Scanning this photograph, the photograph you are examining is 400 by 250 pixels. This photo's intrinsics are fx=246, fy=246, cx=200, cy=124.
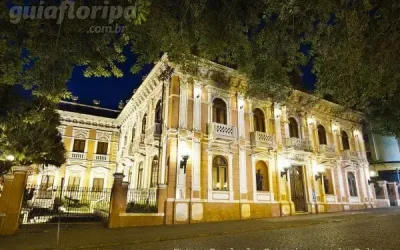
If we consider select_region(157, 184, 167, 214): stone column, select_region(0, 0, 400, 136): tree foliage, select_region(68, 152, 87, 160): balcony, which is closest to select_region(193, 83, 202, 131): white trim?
select_region(157, 184, 167, 214): stone column

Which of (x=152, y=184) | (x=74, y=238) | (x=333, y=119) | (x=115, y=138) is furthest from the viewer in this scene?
(x=115, y=138)

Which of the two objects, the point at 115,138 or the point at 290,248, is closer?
the point at 290,248

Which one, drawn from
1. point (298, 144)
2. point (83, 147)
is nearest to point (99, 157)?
point (83, 147)

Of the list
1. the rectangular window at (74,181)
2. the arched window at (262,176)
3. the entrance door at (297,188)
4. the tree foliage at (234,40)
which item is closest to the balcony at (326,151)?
the entrance door at (297,188)

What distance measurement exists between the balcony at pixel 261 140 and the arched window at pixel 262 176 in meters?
1.30

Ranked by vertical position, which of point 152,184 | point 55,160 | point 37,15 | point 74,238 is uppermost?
point 37,15

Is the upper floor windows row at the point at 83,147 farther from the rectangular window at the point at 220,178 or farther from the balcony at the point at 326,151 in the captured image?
the balcony at the point at 326,151

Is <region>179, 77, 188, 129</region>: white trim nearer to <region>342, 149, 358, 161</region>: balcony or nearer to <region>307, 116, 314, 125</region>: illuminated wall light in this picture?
<region>307, 116, 314, 125</region>: illuminated wall light

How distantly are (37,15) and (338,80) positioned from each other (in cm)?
804

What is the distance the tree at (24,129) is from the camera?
36.4 ft

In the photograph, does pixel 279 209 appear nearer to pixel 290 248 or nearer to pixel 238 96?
pixel 238 96

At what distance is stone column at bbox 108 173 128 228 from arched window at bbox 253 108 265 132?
9.49 meters

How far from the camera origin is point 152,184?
14898 mm

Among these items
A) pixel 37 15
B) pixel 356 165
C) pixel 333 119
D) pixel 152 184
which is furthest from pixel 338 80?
pixel 356 165
